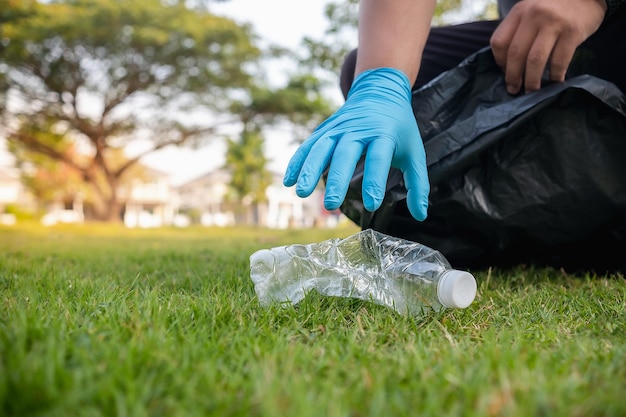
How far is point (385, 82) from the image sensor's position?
6.01ft

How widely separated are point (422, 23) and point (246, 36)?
47.5ft

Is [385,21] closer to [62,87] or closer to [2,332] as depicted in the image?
[2,332]

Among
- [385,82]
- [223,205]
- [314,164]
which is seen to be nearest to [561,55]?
[385,82]

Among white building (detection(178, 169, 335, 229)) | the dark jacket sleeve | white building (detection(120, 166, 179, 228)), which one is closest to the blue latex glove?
the dark jacket sleeve

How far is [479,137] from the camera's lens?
1.82 m

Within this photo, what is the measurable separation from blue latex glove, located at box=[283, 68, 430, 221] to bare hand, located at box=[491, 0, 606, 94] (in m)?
0.47

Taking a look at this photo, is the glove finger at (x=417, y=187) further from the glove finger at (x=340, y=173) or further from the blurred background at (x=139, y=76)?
the blurred background at (x=139, y=76)

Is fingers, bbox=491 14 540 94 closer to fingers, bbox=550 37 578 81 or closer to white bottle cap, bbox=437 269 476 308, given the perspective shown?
fingers, bbox=550 37 578 81

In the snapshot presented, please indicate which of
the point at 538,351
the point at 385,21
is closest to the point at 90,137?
the point at 385,21

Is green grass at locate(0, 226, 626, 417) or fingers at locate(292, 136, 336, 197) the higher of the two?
fingers at locate(292, 136, 336, 197)

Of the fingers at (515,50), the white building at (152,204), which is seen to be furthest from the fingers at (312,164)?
the white building at (152,204)

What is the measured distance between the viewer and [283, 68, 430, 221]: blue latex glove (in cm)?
152

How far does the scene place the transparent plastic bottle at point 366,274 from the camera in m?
1.40

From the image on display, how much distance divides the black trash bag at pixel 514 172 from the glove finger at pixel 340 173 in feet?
1.14
